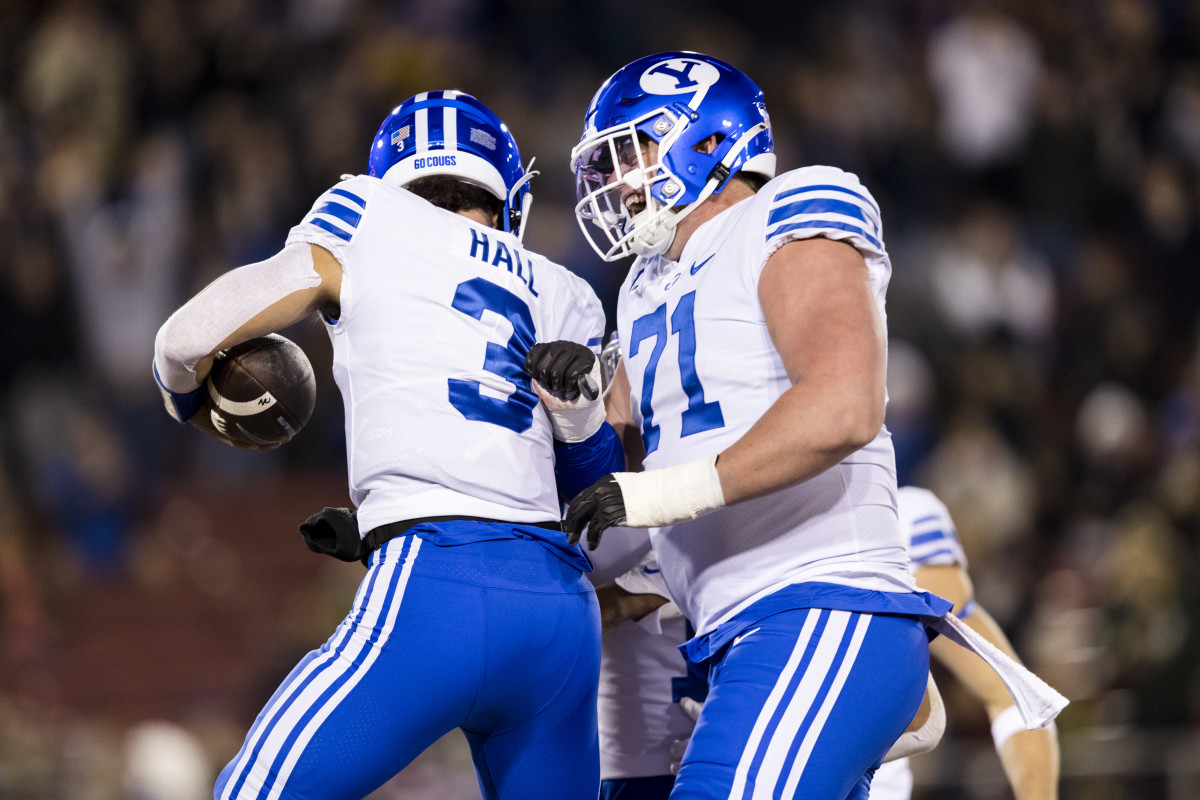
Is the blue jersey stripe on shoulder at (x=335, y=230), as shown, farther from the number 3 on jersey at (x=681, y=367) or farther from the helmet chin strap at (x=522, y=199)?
the number 3 on jersey at (x=681, y=367)

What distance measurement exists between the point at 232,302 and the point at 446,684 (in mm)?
950

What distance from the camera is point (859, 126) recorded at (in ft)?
31.4

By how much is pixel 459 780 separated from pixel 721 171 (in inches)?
191

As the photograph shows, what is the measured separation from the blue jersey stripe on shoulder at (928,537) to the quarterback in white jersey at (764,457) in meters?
1.20

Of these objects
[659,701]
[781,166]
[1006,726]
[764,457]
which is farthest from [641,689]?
[781,166]

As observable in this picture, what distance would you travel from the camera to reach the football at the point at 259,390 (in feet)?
Result: 10.8

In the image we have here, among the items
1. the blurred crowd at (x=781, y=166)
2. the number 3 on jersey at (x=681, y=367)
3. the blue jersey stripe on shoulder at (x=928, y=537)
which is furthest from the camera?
the blurred crowd at (x=781, y=166)

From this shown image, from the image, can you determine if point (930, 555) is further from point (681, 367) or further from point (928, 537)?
point (681, 367)

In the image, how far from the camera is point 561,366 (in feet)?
9.66

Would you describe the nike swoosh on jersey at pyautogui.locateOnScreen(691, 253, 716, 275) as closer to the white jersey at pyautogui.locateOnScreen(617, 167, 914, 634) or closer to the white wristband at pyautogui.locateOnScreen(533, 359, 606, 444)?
the white jersey at pyautogui.locateOnScreen(617, 167, 914, 634)

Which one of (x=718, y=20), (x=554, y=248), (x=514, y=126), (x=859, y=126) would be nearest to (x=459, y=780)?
(x=554, y=248)

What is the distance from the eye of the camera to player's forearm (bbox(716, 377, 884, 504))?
2.54 metres

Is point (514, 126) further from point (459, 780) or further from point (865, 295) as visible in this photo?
point (865, 295)

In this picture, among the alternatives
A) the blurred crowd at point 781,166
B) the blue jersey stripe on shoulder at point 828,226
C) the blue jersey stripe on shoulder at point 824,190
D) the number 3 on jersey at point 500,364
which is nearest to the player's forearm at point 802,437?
the blue jersey stripe on shoulder at point 828,226
